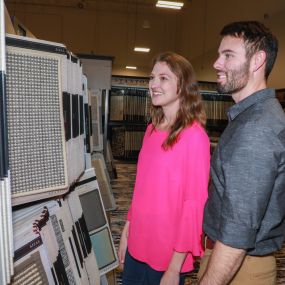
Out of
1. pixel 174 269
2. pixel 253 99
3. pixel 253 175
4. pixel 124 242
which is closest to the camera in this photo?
pixel 253 175

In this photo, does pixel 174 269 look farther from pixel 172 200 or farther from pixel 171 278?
pixel 172 200

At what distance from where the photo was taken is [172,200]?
4.60ft

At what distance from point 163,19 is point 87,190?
40.6ft

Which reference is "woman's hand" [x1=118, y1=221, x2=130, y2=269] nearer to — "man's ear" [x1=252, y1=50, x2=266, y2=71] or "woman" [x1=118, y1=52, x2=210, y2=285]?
"woman" [x1=118, y1=52, x2=210, y2=285]

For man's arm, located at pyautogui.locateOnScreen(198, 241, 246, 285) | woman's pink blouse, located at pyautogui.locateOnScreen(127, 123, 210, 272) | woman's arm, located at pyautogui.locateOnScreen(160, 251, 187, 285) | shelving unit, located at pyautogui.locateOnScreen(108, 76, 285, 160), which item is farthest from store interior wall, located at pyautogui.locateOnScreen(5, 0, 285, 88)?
man's arm, located at pyautogui.locateOnScreen(198, 241, 246, 285)

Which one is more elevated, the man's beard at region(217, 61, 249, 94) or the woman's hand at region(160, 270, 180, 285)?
the man's beard at region(217, 61, 249, 94)

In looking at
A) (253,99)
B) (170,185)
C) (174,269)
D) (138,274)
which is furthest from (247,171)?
(138,274)

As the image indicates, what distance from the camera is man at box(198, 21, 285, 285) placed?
962 mm

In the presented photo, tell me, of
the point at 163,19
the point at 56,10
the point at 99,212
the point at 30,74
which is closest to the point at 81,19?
the point at 56,10

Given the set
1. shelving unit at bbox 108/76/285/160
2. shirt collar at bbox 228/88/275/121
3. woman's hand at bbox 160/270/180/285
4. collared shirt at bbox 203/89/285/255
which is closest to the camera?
collared shirt at bbox 203/89/285/255

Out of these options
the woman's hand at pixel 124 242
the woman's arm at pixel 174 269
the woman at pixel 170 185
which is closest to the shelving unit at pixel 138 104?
the woman's hand at pixel 124 242

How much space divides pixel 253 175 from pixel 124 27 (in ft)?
42.0

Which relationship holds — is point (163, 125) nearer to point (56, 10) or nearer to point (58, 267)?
point (58, 267)

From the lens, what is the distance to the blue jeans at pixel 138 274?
4.84 ft
